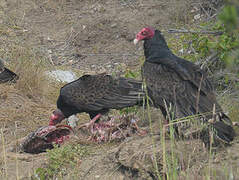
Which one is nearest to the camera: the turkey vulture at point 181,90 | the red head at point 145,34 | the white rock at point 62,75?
the turkey vulture at point 181,90

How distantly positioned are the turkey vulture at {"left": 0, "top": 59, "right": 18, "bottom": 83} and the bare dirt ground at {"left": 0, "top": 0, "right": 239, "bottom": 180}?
10 centimetres

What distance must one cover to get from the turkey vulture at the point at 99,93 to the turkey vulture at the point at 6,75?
149 centimetres

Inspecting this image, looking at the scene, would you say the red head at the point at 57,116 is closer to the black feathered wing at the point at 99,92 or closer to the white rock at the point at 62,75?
the black feathered wing at the point at 99,92

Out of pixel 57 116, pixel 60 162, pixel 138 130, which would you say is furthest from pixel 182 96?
pixel 57 116

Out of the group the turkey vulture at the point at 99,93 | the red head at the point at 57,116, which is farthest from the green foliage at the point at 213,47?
the red head at the point at 57,116

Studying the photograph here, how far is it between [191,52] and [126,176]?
2.42 m

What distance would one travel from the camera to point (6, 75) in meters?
5.99

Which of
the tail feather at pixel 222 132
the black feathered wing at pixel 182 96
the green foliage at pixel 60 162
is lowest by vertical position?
the green foliage at pixel 60 162

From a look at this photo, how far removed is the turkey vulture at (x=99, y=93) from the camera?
461cm

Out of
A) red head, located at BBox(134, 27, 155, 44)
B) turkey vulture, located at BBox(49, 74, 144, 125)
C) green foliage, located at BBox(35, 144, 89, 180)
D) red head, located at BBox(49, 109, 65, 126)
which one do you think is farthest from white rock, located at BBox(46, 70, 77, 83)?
green foliage, located at BBox(35, 144, 89, 180)

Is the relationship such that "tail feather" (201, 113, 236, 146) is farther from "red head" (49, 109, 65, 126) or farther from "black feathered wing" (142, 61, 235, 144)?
"red head" (49, 109, 65, 126)

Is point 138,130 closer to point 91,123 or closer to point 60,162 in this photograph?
point 91,123

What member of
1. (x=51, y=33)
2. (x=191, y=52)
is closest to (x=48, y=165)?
(x=191, y=52)

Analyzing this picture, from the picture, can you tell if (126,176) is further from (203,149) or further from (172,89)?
(172,89)
